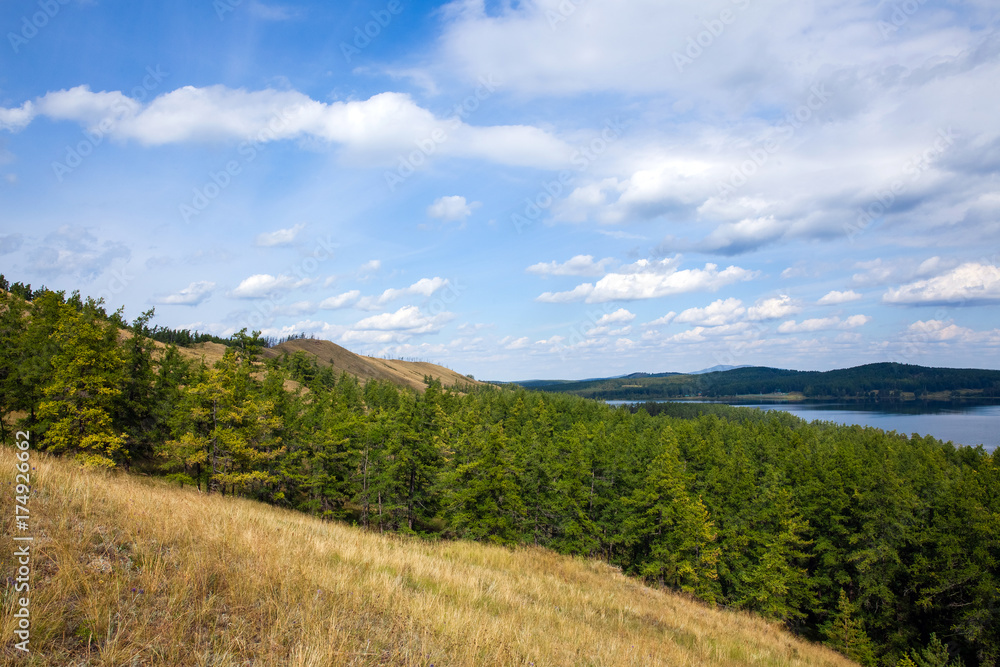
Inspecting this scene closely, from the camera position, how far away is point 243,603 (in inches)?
199

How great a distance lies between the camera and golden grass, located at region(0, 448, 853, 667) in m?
4.11

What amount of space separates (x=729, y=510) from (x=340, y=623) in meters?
42.9

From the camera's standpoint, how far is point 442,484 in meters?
35.2

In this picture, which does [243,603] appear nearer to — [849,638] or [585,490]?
[585,490]

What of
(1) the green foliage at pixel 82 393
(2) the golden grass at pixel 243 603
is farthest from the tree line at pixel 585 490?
(2) the golden grass at pixel 243 603

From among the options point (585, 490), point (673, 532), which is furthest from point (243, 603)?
point (673, 532)

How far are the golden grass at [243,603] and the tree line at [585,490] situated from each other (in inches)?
910

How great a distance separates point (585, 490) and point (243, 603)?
34.7 m

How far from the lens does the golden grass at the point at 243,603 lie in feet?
13.5

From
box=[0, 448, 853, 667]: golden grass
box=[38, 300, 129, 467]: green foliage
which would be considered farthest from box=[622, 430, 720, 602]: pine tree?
box=[38, 300, 129, 467]: green foliage

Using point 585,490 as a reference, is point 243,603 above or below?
above

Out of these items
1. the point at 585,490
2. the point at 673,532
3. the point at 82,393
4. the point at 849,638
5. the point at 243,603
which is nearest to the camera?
the point at 243,603

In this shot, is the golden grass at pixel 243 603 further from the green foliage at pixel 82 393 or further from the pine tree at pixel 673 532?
the pine tree at pixel 673 532

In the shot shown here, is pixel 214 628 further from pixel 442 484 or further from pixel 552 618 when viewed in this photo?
pixel 442 484
